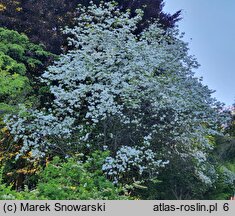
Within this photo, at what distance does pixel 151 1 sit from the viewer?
14320 millimetres

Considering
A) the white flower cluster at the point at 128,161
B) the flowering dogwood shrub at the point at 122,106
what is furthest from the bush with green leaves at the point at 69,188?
the flowering dogwood shrub at the point at 122,106

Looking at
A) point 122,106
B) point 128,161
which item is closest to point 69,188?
point 128,161

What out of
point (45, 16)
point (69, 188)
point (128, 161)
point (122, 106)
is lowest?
point (69, 188)

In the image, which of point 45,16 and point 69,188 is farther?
point 45,16

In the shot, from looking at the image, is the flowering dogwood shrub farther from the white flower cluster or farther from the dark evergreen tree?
the dark evergreen tree

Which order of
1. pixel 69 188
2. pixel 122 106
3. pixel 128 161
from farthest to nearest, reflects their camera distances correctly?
pixel 122 106
pixel 128 161
pixel 69 188

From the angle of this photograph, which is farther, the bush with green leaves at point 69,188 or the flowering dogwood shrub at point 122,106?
the flowering dogwood shrub at point 122,106

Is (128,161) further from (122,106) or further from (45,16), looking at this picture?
(45,16)

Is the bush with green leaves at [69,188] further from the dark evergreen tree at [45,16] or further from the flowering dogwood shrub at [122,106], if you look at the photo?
the dark evergreen tree at [45,16]

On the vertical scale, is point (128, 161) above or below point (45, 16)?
below

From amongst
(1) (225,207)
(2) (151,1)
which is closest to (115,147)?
(1) (225,207)

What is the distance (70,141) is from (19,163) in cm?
142

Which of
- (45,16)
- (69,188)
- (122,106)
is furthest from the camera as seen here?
(45,16)

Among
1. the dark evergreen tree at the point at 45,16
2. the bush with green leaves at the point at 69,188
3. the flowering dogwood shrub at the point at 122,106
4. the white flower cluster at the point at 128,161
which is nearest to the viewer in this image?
the bush with green leaves at the point at 69,188
